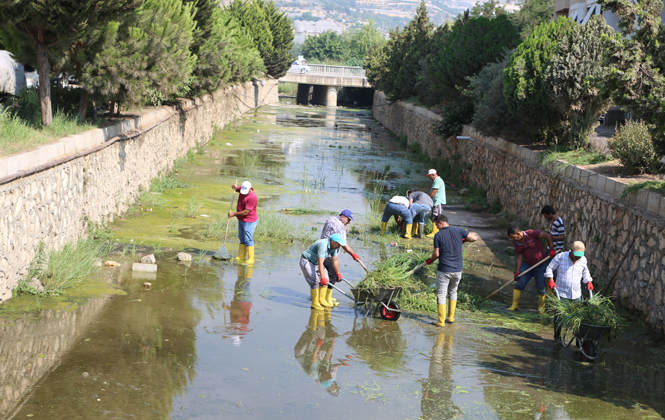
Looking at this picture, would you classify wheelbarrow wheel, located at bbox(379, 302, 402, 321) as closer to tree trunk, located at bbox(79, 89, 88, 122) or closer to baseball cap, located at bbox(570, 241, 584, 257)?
baseball cap, located at bbox(570, 241, 584, 257)

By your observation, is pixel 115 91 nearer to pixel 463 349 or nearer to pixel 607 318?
pixel 463 349

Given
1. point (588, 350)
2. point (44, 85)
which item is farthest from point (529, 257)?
point (44, 85)

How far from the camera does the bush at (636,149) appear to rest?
11695mm

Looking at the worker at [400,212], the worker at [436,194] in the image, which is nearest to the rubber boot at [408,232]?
the worker at [400,212]

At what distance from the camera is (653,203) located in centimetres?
953

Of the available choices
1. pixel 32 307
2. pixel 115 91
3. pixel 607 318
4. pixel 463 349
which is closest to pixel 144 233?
pixel 115 91

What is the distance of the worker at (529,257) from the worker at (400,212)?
430cm

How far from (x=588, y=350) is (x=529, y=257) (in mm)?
2502

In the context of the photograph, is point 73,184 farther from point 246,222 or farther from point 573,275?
point 573,275

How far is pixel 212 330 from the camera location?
8320mm

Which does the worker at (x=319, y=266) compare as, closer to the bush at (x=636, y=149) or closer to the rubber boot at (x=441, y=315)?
the rubber boot at (x=441, y=315)

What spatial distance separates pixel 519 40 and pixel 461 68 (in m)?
2.53

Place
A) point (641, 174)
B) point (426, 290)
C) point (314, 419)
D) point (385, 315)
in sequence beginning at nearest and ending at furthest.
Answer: point (314, 419) < point (385, 315) < point (426, 290) < point (641, 174)

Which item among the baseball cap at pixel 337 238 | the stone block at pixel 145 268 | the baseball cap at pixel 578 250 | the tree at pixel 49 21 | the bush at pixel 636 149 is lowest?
the stone block at pixel 145 268
